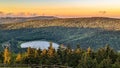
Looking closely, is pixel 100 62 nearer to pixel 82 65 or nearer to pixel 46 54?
pixel 82 65

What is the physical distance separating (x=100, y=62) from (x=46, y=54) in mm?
10333

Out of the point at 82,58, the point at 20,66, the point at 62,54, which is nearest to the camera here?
the point at 20,66

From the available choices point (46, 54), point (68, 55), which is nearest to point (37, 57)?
point (46, 54)

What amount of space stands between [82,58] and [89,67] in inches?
134

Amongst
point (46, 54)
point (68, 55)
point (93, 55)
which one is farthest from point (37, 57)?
point (93, 55)

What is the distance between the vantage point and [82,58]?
61.7 metres

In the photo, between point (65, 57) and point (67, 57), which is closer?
point (67, 57)

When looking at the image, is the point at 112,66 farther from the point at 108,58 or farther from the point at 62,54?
the point at 62,54

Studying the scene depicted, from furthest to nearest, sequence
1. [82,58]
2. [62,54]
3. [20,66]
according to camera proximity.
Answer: [62,54]
[82,58]
[20,66]

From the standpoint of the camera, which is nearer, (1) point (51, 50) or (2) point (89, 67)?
(2) point (89, 67)

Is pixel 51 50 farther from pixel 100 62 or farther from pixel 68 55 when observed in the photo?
pixel 100 62

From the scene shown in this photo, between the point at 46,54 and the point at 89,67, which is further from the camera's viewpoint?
the point at 46,54

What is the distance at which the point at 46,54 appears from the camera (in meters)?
64.8

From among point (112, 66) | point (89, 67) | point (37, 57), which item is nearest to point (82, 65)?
point (89, 67)
